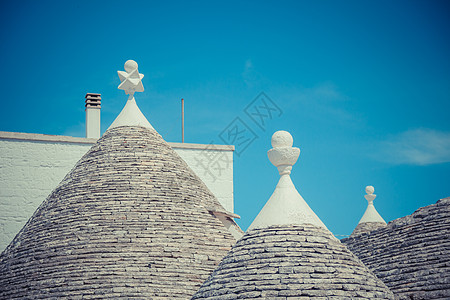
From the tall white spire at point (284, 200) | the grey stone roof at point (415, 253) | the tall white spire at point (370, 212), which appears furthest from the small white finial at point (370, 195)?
the tall white spire at point (284, 200)

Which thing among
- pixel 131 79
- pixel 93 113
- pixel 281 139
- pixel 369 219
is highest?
pixel 93 113

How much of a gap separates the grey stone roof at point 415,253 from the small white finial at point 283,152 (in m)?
2.88

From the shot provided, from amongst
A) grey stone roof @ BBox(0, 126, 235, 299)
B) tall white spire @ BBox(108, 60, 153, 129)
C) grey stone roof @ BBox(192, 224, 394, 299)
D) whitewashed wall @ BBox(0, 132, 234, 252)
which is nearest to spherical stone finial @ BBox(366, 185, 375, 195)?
whitewashed wall @ BBox(0, 132, 234, 252)

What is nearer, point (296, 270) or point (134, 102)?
point (296, 270)

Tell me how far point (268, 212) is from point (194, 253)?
3.25 m

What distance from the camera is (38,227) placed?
1466 centimetres

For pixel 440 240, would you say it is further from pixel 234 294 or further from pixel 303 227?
pixel 234 294

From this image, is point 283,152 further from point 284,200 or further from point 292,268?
point 292,268

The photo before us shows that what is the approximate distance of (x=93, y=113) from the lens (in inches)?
947

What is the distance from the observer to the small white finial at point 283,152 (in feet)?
37.5

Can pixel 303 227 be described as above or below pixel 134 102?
below

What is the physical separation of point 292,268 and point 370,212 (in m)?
16.5

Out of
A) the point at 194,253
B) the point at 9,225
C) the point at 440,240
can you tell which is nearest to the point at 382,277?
the point at 440,240

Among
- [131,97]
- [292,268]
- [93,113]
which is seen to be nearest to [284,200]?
[292,268]
